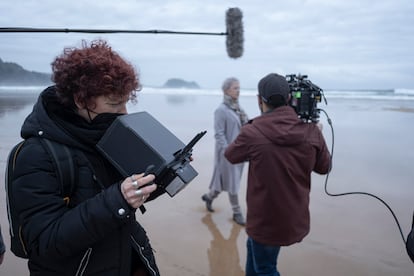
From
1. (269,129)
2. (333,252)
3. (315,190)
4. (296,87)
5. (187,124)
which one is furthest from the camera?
(187,124)

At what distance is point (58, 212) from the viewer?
Result: 124 cm

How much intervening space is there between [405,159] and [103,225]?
7.76 m

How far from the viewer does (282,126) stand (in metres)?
2.18

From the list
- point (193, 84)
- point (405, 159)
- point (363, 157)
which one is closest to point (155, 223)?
point (363, 157)

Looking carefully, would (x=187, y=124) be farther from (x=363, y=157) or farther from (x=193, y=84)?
(x=193, y=84)

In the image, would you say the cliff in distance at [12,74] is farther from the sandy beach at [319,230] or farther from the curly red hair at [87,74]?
the curly red hair at [87,74]

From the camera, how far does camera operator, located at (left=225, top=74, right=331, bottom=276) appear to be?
2.19 meters

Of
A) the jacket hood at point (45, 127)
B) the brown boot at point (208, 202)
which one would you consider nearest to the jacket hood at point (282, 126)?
the jacket hood at point (45, 127)

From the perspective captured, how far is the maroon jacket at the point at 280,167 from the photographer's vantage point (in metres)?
2.19

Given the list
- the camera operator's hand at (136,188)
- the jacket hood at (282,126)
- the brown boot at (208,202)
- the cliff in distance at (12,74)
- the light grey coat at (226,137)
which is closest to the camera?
the camera operator's hand at (136,188)

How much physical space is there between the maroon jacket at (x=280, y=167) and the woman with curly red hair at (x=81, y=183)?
3.14 ft

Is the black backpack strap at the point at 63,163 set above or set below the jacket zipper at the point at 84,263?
above

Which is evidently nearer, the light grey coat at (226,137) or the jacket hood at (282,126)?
the jacket hood at (282,126)

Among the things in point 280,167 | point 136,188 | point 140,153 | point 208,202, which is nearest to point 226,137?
point 208,202
